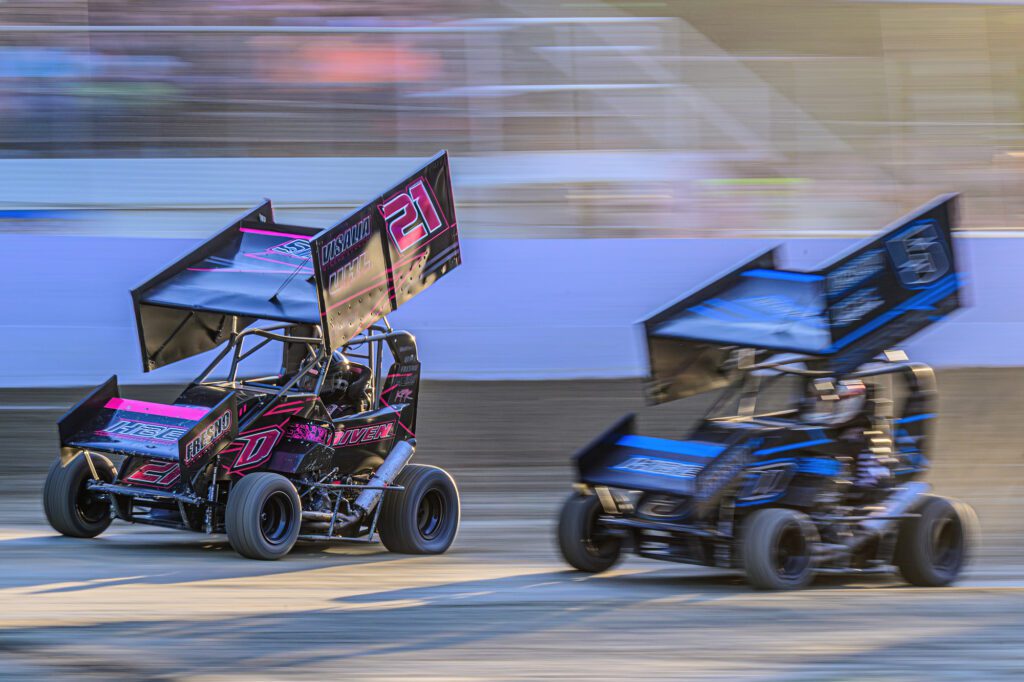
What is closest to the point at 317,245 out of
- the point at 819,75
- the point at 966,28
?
the point at 819,75

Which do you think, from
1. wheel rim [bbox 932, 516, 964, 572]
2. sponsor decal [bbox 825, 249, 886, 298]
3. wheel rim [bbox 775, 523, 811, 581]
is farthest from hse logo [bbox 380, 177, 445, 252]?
wheel rim [bbox 932, 516, 964, 572]

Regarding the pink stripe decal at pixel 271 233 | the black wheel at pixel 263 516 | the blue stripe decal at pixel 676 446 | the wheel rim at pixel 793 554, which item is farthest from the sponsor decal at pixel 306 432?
the wheel rim at pixel 793 554

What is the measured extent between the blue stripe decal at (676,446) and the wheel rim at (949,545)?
1.72 m

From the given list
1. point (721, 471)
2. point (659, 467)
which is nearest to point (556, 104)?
point (659, 467)

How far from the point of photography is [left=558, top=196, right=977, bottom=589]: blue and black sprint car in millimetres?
8445

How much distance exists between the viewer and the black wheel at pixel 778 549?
322 inches

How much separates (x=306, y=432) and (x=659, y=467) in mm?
2532

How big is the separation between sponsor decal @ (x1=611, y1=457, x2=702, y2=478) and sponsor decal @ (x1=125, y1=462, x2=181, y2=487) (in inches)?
112

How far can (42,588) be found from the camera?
7.96 metres

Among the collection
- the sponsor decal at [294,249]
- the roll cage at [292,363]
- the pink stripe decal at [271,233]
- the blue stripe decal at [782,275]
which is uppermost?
the pink stripe decal at [271,233]

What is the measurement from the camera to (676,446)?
8.70 metres

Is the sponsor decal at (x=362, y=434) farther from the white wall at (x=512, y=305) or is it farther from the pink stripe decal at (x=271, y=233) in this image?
the white wall at (x=512, y=305)

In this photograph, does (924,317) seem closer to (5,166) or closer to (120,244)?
(120,244)

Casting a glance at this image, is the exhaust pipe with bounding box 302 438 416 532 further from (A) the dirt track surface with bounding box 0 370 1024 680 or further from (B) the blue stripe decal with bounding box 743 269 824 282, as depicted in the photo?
(B) the blue stripe decal with bounding box 743 269 824 282
